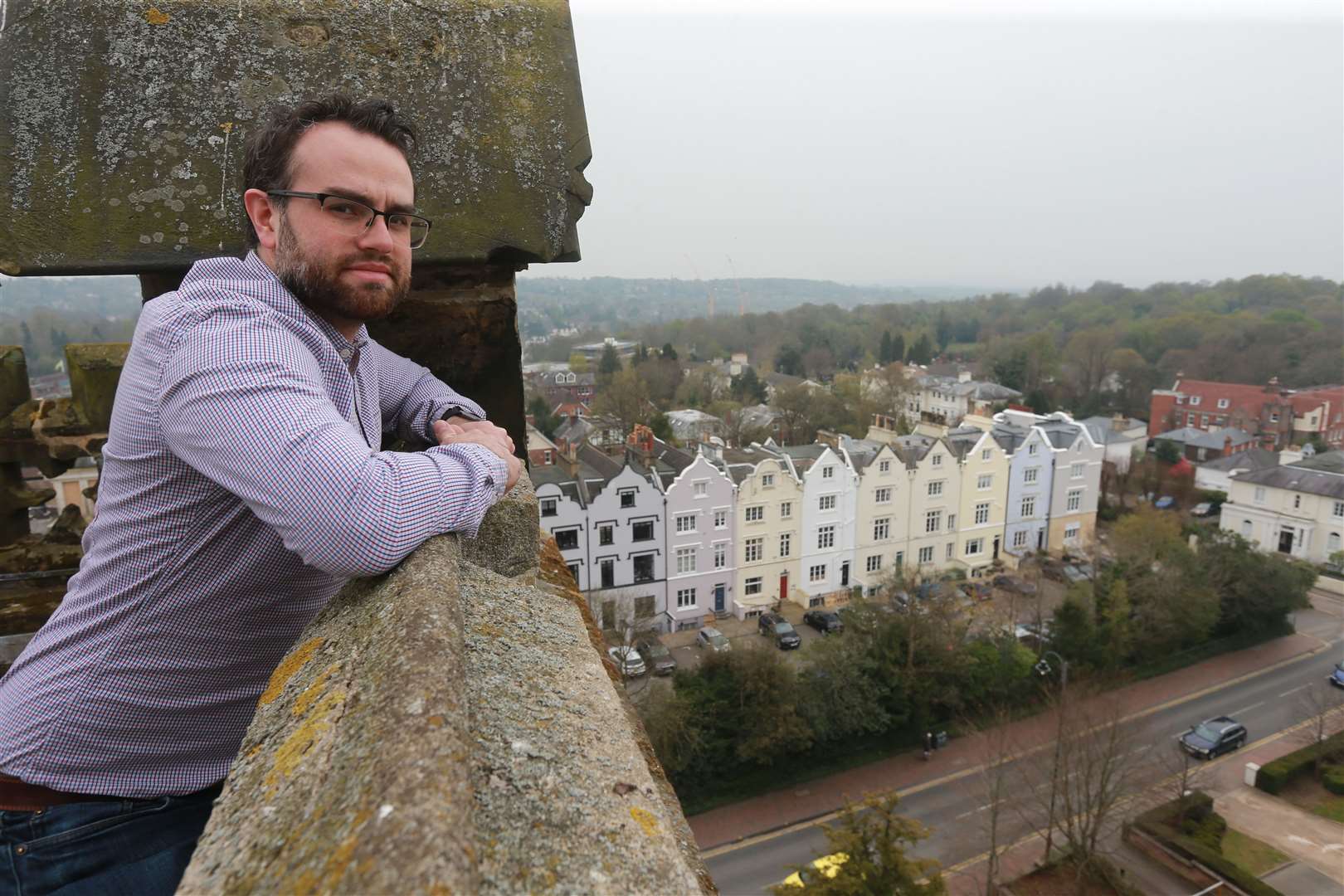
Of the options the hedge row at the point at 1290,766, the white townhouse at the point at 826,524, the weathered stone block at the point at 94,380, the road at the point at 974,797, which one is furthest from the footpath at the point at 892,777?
the weathered stone block at the point at 94,380

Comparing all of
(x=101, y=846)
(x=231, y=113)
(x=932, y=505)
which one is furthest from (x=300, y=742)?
(x=932, y=505)

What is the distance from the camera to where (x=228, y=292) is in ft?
5.16

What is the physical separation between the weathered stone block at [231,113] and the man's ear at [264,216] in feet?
2.29

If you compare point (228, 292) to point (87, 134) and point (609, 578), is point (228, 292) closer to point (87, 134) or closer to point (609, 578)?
Result: point (87, 134)

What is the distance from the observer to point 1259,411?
5072 centimetres

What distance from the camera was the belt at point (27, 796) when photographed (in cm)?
159

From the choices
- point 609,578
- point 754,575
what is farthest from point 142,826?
point 754,575

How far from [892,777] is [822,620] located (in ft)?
23.5

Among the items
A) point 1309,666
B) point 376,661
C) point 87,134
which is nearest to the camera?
point 376,661

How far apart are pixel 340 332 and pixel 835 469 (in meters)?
26.1

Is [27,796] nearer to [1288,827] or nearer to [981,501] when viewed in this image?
[1288,827]

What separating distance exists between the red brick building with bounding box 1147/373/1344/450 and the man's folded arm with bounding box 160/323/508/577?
57.0m

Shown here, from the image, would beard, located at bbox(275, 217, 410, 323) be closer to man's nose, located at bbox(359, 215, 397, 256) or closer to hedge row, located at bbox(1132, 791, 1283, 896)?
man's nose, located at bbox(359, 215, 397, 256)

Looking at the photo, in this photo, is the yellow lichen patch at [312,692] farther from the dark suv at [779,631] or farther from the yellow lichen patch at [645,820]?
the dark suv at [779,631]
